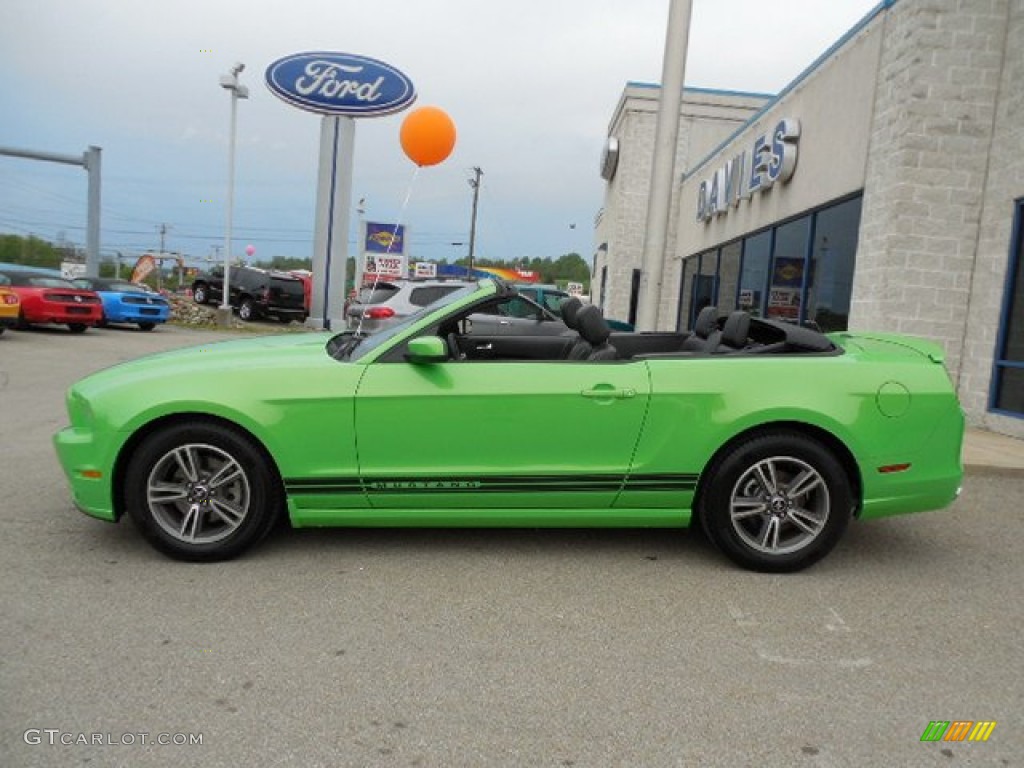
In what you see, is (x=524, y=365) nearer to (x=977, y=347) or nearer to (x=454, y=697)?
(x=454, y=697)

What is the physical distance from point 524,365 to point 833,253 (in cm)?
820

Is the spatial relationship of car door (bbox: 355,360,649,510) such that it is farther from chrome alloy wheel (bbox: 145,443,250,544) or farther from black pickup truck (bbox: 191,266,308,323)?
black pickup truck (bbox: 191,266,308,323)

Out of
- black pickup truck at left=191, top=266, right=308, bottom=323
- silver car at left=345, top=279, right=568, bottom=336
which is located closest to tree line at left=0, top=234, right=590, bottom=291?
black pickup truck at left=191, top=266, right=308, bottom=323

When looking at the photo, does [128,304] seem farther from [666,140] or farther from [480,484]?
[480,484]

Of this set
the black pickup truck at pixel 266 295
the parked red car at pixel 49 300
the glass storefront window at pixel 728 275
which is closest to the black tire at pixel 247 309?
the black pickup truck at pixel 266 295

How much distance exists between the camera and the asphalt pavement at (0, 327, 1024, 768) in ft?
8.13

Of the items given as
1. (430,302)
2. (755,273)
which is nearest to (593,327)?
(430,302)

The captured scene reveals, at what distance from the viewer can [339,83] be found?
69.2 ft

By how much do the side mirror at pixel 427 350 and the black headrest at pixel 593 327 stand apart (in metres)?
0.92

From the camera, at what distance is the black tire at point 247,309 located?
2777 centimetres

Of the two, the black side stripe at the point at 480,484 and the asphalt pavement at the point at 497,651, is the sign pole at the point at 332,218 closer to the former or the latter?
the asphalt pavement at the point at 497,651

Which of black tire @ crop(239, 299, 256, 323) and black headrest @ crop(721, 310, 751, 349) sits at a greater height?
black headrest @ crop(721, 310, 751, 349)

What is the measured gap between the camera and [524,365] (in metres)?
3.99

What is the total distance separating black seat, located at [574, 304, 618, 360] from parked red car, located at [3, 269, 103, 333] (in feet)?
54.5
